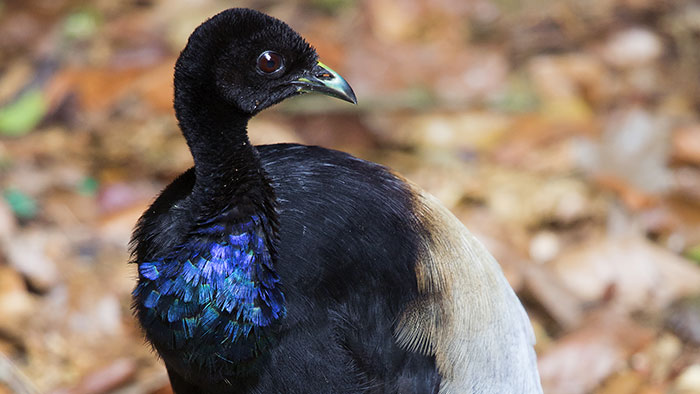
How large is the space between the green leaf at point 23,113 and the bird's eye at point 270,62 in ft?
10.7

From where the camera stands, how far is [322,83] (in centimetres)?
265

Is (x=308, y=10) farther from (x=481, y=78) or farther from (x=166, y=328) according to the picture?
(x=166, y=328)

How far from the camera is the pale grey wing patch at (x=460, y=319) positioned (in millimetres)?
2627

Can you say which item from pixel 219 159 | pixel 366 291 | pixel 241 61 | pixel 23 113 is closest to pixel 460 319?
pixel 366 291

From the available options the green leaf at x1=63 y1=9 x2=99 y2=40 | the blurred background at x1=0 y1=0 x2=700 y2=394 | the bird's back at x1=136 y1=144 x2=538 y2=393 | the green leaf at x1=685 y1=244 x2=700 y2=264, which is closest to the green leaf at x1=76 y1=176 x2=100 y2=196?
the blurred background at x1=0 y1=0 x2=700 y2=394

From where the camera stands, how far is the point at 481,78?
5.91 m

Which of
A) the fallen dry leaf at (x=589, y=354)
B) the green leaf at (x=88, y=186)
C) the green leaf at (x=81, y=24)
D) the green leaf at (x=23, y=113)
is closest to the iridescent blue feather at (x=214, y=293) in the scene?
the fallen dry leaf at (x=589, y=354)

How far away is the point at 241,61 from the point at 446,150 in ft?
9.99

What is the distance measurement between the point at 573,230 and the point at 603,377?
112 centimetres

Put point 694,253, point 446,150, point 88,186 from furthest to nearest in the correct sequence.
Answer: point 446,150
point 88,186
point 694,253

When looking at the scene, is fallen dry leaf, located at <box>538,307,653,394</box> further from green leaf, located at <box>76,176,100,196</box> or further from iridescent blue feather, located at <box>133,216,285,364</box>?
green leaf, located at <box>76,176,100,196</box>

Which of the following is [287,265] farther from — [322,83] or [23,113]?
[23,113]

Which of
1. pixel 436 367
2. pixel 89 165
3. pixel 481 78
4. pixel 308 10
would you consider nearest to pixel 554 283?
pixel 436 367

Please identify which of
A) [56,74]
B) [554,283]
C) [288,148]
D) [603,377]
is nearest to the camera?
[288,148]
